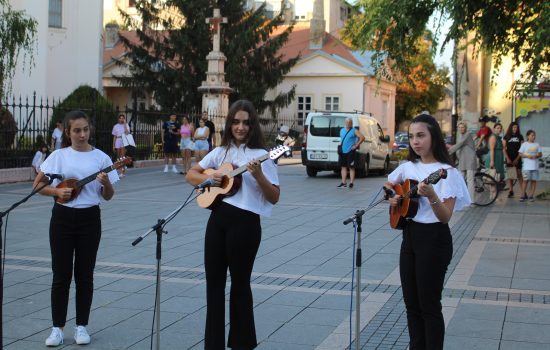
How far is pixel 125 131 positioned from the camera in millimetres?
22297

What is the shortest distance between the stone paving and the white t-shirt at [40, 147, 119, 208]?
1.09 m

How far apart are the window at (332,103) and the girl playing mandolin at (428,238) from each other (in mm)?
45665

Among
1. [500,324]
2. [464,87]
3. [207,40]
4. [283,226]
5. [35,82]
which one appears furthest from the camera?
[207,40]

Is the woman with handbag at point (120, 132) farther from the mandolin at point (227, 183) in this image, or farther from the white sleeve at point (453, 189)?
the white sleeve at point (453, 189)

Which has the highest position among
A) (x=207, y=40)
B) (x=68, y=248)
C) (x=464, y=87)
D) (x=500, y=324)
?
(x=207, y=40)

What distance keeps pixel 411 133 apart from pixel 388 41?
39.1ft

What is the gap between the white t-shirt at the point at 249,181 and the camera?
509 cm

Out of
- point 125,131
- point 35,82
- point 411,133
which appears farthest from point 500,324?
point 35,82

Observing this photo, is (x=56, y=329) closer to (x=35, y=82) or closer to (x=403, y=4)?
(x=403, y=4)

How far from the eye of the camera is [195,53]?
1687 inches

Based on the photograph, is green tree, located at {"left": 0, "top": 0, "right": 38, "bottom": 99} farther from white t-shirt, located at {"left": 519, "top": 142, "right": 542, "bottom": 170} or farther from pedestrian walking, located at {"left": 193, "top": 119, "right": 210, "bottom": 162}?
white t-shirt, located at {"left": 519, "top": 142, "right": 542, "bottom": 170}

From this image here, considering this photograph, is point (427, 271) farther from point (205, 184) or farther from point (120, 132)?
point (120, 132)

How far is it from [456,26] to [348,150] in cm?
506

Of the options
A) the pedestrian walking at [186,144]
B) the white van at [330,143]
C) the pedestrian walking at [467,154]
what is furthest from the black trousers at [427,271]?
the white van at [330,143]
